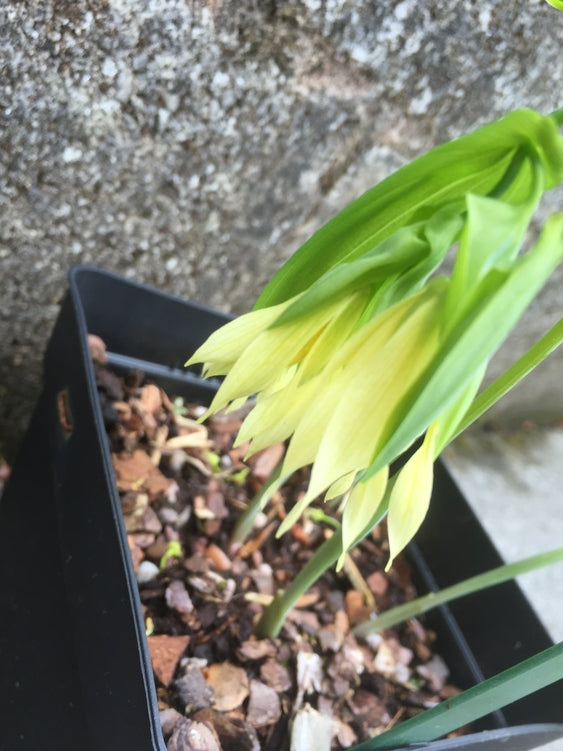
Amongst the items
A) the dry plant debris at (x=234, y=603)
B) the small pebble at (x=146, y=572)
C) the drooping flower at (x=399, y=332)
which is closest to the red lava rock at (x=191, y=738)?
the dry plant debris at (x=234, y=603)

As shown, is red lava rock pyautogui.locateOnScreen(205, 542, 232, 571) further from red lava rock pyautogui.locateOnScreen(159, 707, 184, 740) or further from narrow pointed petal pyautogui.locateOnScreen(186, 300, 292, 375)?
narrow pointed petal pyautogui.locateOnScreen(186, 300, 292, 375)

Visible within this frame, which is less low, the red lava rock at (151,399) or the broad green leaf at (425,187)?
the red lava rock at (151,399)

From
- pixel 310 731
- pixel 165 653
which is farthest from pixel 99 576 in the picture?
pixel 310 731

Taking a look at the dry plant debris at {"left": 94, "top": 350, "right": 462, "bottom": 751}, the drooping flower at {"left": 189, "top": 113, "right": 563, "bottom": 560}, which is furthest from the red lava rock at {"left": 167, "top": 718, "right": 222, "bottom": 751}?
the drooping flower at {"left": 189, "top": 113, "right": 563, "bottom": 560}

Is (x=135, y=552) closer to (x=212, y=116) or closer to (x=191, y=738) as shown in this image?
(x=191, y=738)

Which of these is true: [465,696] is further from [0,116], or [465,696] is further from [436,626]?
[0,116]

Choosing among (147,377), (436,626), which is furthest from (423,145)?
(436,626)

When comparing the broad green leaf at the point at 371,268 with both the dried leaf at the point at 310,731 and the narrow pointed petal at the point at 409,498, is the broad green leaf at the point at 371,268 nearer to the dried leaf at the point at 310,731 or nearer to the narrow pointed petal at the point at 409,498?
the narrow pointed petal at the point at 409,498
